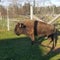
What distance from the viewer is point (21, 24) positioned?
313 inches

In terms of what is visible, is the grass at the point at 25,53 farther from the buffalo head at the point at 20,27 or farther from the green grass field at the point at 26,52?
the buffalo head at the point at 20,27

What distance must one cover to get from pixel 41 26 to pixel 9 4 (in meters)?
8.15

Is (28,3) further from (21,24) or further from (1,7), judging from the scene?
(21,24)

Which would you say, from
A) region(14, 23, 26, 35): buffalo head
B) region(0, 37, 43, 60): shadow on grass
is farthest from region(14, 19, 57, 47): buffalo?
region(0, 37, 43, 60): shadow on grass

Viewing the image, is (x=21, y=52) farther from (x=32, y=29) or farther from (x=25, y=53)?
(x=32, y=29)

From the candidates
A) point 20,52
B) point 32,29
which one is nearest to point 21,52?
point 20,52

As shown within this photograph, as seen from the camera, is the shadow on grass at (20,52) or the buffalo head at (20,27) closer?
the buffalo head at (20,27)

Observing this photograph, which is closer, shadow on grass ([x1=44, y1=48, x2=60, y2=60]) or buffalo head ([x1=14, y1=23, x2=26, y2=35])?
buffalo head ([x1=14, y1=23, x2=26, y2=35])

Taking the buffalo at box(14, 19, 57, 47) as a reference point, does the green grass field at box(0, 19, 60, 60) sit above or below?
below

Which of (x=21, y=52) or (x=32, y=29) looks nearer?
(x=32, y=29)

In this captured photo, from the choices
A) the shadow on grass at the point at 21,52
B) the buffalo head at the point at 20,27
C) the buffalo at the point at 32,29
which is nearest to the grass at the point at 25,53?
the shadow on grass at the point at 21,52

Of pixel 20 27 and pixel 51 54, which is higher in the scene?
pixel 20 27

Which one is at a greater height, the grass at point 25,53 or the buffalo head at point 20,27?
the buffalo head at point 20,27

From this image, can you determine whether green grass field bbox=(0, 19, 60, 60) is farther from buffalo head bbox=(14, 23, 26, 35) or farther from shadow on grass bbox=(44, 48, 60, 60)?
buffalo head bbox=(14, 23, 26, 35)
